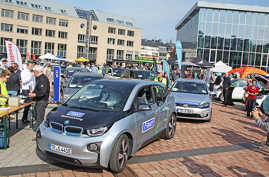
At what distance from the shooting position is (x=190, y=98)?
9539 millimetres

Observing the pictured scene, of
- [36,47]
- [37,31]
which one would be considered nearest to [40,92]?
[36,47]

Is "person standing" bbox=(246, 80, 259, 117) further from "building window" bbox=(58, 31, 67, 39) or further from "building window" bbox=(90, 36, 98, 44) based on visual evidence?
"building window" bbox=(90, 36, 98, 44)

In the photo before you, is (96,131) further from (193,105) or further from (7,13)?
(7,13)

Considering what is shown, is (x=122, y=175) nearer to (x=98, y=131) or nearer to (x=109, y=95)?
(x=98, y=131)

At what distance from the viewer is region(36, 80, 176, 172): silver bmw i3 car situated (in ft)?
14.0

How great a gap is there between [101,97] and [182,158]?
224 centimetres

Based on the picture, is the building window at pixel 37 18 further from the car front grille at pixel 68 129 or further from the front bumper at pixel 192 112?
the car front grille at pixel 68 129

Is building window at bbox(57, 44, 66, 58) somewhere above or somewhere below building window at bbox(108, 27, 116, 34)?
below

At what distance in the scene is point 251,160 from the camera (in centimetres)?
596

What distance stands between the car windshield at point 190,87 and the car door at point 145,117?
478 centimetres

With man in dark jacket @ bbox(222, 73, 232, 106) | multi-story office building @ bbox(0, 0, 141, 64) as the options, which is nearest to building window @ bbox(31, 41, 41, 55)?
multi-story office building @ bbox(0, 0, 141, 64)

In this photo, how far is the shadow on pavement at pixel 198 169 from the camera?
4.96 metres

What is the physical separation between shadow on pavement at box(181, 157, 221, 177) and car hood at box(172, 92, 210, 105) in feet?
12.6

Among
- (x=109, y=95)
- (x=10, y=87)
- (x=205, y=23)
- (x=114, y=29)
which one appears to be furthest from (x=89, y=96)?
(x=114, y=29)
